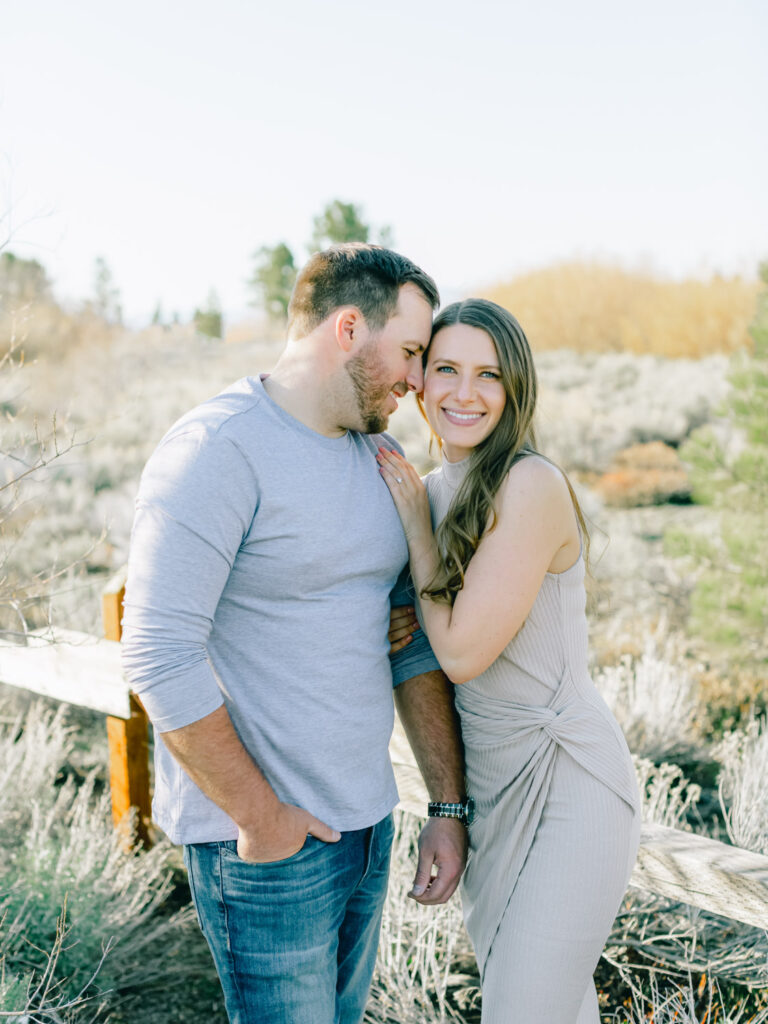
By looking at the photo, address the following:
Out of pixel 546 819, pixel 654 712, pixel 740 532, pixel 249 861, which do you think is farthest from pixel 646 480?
pixel 249 861

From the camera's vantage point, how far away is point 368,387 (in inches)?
77.6

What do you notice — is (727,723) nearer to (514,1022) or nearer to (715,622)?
(715,622)

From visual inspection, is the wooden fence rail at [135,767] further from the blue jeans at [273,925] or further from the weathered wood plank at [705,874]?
the blue jeans at [273,925]

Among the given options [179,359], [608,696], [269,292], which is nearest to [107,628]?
[608,696]

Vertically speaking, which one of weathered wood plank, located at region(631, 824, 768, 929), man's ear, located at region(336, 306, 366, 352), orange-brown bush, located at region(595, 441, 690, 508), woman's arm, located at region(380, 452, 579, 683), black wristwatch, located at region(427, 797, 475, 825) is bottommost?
orange-brown bush, located at region(595, 441, 690, 508)

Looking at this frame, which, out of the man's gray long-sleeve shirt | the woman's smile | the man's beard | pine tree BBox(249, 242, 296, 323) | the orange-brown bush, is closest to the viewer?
the man's gray long-sleeve shirt

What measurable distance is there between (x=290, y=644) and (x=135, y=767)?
206 centimetres

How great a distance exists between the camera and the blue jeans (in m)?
1.74

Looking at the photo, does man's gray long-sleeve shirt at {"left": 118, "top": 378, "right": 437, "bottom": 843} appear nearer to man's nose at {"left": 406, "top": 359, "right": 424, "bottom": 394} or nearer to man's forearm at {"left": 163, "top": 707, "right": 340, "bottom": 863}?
man's forearm at {"left": 163, "top": 707, "right": 340, "bottom": 863}

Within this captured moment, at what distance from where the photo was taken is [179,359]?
2280 centimetres

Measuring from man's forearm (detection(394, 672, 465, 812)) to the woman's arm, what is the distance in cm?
21

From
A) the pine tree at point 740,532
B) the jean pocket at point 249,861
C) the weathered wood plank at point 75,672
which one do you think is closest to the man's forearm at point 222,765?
the jean pocket at point 249,861

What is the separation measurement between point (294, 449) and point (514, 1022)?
1315 mm

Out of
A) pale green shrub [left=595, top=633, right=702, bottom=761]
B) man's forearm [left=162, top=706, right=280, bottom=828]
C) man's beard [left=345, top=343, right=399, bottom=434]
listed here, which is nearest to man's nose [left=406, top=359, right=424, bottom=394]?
man's beard [left=345, top=343, right=399, bottom=434]
